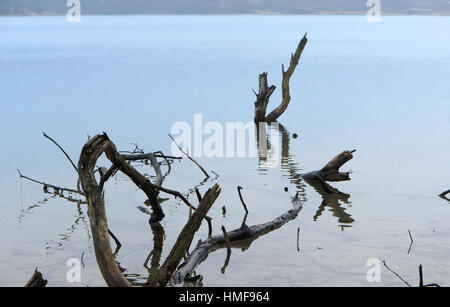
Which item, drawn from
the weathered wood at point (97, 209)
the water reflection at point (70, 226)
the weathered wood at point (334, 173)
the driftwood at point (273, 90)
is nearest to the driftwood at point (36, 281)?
the weathered wood at point (97, 209)

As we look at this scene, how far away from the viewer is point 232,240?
39.2 feet

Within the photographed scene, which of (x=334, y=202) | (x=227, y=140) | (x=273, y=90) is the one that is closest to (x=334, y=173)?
(x=334, y=202)

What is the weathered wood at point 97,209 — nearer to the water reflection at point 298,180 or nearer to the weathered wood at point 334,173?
the water reflection at point 298,180

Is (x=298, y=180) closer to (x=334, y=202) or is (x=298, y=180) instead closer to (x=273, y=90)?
(x=334, y=202)

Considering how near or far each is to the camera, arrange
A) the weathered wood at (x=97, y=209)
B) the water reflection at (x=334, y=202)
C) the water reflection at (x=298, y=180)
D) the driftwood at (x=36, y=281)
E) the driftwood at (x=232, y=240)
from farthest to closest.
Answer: the water reflection at (x=298, y=180), the water reflection at (x=334, y=202), the driftwood at (x=232, y=240), the weathered wood at (x=97, y=209), the driftwood at (x=36, y=281)

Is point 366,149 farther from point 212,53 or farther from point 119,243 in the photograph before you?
point 212,53

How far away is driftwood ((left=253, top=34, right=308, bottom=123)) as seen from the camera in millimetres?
24031

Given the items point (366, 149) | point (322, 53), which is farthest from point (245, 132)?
point (322, 53)

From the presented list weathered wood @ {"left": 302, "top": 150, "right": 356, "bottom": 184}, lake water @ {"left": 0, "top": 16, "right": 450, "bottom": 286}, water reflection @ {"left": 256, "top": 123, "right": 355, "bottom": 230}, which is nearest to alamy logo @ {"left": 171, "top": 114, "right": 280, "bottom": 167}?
water reflection @ {"left": 256, "top": 123, "right": 355, "bottom": 230}

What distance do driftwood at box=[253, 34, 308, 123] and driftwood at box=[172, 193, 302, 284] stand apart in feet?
33.3

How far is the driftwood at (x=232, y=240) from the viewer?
9.73 m

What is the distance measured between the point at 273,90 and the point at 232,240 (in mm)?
12705

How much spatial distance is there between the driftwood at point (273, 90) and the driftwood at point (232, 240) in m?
10.1
